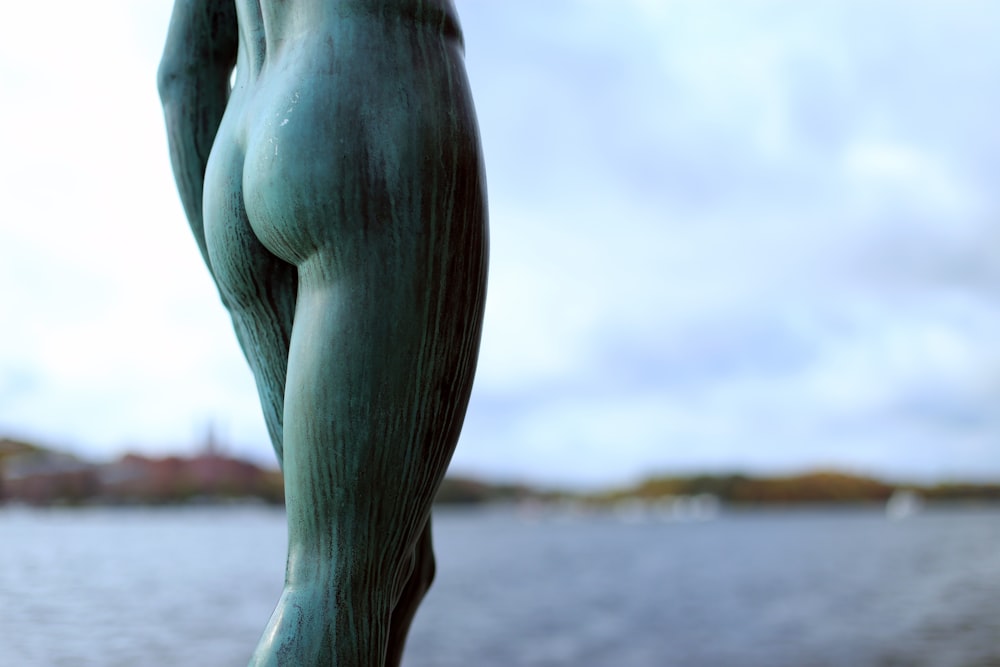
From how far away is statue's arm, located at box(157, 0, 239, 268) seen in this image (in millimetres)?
1688

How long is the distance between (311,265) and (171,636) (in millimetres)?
9604

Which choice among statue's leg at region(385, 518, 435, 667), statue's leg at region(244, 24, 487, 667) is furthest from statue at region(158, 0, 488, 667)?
statue's leg at region(385, 518, 435, 667)

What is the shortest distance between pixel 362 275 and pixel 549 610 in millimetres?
21433

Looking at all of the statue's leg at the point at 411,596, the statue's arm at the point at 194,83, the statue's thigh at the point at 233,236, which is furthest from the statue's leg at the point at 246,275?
the statue's leg at the point at 411,596

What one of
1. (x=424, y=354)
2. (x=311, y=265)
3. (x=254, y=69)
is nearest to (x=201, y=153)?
(x=254, y=69)

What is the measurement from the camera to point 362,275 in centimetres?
132

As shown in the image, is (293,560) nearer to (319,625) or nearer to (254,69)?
(319,625)

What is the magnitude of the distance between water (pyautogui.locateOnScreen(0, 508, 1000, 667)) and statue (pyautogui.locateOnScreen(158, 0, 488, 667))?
197cm

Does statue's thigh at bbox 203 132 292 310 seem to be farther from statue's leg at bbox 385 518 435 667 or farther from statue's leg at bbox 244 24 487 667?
statue's leg at bbox 385 518 435 667

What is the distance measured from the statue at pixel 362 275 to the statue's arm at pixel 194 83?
0.27 metres

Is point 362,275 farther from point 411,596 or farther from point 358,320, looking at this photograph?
point 411,596

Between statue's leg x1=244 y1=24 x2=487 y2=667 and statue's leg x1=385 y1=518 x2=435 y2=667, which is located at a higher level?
statue's leg x1=244 y1=24 x2=487 y2=667

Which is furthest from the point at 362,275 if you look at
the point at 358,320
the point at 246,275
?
the point at 246,275

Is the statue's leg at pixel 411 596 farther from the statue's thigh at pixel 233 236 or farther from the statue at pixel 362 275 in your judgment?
the statue's thigh at pixel 233 236
